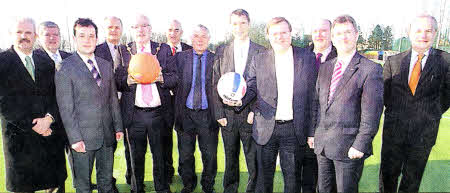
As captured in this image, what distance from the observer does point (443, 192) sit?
492 cm

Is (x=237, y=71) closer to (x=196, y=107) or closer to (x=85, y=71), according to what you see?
(x=196, y=107)

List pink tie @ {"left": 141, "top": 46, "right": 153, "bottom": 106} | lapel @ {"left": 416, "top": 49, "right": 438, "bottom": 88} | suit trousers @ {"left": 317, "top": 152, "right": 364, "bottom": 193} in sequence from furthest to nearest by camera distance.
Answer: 1. pink tie @ {"left": 141, "top": 46, "right": 153, "bottom": 106}
2. lapel @ {"left": 416, "top": 49, "right": 438, "bottom": 88}
3. suit trousers @ {"left": 317, "top": 152, "right": 364, "bottom": 193}

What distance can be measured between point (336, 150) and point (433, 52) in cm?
195

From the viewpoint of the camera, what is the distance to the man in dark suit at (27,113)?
3529 mm

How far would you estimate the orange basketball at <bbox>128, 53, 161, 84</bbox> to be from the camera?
394cm

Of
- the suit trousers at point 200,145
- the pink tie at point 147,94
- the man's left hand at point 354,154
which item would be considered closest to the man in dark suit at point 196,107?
the suit trousers at point 200,145

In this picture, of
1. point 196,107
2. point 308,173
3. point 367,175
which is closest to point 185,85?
point 196,107

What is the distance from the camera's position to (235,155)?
4520 mm

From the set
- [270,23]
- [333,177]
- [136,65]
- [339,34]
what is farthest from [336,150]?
[136,65]

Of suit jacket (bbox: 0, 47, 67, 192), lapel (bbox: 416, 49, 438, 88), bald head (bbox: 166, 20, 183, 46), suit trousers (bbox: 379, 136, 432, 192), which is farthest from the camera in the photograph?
bald head (bbox: 166, 20, 183, 46)

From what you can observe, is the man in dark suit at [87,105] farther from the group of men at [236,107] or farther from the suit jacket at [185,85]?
the suit jacket at [185,85]

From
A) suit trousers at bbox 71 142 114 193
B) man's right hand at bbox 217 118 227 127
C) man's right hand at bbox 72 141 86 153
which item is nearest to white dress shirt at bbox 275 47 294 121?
man's right hand at bbox 217 118 227 127

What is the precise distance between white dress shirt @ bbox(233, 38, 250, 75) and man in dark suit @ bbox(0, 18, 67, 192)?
2378 millimetres

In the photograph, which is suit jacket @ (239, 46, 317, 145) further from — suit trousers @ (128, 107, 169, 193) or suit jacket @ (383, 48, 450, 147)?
suit trousers @ (128, 107, 169, 193)
